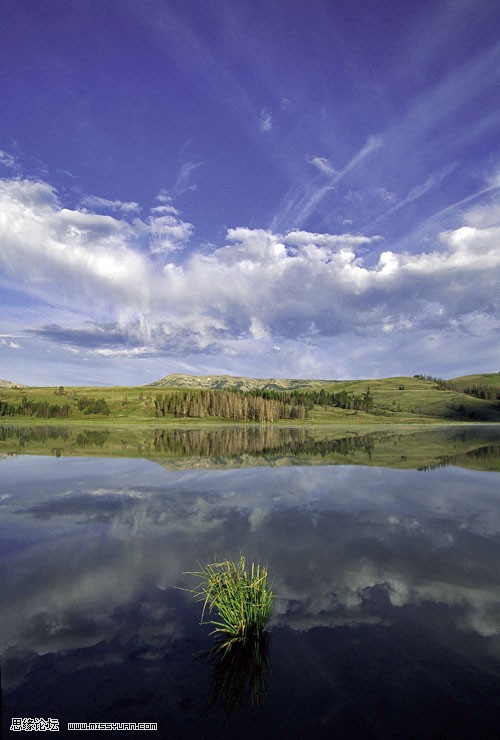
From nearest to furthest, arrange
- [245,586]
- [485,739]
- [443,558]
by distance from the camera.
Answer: [485,739]
[245,586]
[443,558]

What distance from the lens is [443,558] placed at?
20.6 meters

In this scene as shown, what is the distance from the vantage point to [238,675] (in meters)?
11.4

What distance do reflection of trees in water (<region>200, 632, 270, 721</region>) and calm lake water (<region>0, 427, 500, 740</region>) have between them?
5cm

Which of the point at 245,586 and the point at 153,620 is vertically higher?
the point at 245,586

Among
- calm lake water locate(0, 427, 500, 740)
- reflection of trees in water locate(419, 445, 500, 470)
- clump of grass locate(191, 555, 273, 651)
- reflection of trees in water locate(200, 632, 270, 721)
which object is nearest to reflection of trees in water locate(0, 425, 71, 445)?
calm lake water locate(0, 427, 500, 740)

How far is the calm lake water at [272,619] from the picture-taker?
399 inches

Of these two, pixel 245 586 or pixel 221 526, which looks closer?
pixel 245 586

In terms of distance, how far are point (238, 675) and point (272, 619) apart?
127 inches

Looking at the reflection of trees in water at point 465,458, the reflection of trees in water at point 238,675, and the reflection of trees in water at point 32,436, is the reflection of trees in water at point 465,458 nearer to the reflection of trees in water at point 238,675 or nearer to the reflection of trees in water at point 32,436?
the reflection of trees in water at point 238,675

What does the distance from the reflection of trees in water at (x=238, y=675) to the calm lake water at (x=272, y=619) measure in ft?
0.16

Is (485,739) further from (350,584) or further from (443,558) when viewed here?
(443,558)

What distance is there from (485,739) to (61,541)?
68.4 feet

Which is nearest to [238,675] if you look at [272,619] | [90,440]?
[272,619]

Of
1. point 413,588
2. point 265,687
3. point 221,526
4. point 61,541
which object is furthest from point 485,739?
point 61,541
